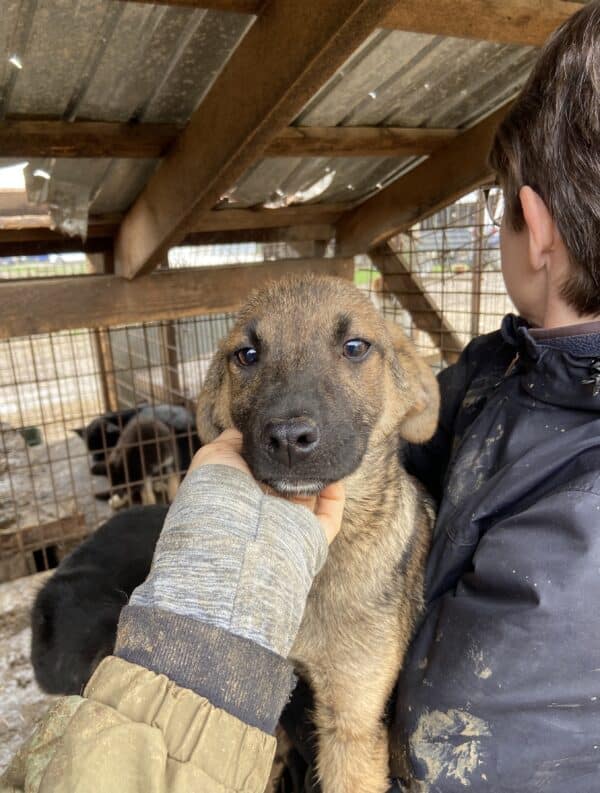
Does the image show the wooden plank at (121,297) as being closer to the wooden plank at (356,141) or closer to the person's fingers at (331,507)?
the wooden plank at (356,141)

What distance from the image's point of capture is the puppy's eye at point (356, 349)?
1.86 m

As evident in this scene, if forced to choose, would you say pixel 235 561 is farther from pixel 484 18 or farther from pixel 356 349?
pixel 484 18

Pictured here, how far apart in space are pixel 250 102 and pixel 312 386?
143 cm

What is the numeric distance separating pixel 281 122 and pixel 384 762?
2372 mm

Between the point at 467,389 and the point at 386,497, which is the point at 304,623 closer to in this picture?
the point at 386,497

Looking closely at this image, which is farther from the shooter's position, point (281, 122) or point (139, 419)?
point (139, 419)

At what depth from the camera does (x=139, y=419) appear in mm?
5996

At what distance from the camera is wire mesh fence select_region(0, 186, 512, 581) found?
188 inches

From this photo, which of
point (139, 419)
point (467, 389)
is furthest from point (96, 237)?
point (467, 389)

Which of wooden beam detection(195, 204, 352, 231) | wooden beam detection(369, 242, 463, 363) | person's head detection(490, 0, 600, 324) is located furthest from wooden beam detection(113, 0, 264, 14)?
wooden beam detection(369, 242, 463, 363)

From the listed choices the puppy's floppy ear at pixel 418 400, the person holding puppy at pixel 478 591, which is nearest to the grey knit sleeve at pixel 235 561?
the person holding puppy at pixel 478 591

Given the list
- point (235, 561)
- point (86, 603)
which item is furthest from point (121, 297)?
point (235, 561)

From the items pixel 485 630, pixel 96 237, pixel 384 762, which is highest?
pixel 96 237

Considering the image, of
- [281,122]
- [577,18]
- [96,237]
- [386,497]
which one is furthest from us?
[96,237]
